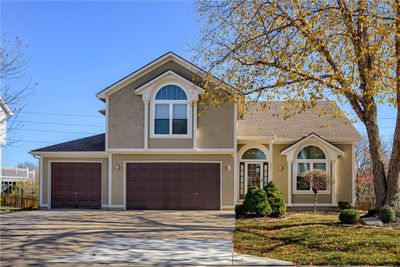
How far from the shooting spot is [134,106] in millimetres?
21984

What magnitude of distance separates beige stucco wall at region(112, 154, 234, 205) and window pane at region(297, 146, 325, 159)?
414 centimetres

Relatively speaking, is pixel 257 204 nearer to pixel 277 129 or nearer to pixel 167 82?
pixel 167 82

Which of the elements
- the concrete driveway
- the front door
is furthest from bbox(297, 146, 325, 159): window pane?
the concrete driveway

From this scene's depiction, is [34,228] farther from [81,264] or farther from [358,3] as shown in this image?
[358,3]

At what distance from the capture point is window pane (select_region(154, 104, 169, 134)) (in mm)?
21828

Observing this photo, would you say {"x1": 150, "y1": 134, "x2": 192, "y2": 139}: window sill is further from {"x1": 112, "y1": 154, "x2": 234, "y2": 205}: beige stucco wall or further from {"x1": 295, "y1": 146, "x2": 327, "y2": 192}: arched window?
{"x1": 295, "y1": 146, "x2": 327, "y2": 192}: arched window

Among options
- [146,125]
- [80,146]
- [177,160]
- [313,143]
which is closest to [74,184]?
[80,146]

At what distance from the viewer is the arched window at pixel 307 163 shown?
2373cm

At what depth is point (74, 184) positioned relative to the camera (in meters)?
23.1

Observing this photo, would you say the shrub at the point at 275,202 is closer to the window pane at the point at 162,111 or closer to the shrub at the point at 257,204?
the shrub at the point at 257,204

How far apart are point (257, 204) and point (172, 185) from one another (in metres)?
5.61

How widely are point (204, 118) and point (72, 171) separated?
285 inches

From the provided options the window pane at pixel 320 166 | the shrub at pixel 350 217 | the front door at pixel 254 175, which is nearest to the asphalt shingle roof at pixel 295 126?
the window pane at pixel 320 166

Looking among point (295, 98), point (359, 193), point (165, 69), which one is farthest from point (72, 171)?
point (359, 193)
